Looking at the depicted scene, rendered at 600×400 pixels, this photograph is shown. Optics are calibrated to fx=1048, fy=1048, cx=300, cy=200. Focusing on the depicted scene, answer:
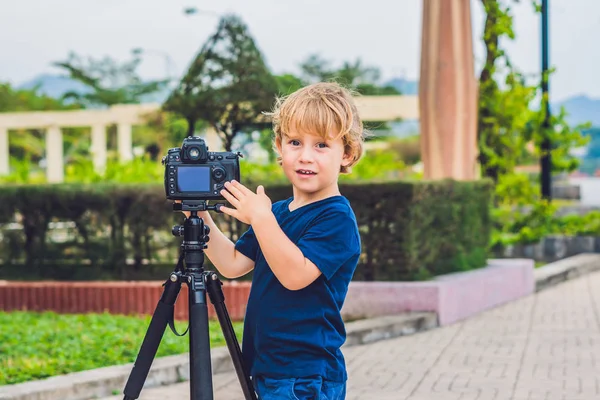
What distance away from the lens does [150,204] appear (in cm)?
941

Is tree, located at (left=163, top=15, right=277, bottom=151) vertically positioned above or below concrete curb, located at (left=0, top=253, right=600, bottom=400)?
above

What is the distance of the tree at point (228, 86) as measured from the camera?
1007cm

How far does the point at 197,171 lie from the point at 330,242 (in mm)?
422

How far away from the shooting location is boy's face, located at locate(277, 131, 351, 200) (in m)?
2.93

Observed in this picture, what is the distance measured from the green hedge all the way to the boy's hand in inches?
248

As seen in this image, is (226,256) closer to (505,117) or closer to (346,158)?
(346,158)

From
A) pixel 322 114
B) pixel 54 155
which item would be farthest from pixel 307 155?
pixel 54 155

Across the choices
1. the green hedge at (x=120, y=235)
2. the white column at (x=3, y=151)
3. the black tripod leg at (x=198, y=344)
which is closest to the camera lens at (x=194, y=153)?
the black tripod leg at (x=198, y=344)

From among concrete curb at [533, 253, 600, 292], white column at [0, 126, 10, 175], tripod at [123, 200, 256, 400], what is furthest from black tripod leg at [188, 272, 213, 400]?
white column at [0, 126, 10, 175]

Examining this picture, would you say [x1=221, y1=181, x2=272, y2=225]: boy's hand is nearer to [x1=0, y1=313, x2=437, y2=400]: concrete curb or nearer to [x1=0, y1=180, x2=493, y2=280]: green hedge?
[x1=0, y1=313, x2=437, y2=400]: concrete curb

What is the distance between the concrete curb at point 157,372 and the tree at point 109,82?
54176mm

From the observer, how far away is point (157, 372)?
6164mm

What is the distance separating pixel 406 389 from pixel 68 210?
4.47m

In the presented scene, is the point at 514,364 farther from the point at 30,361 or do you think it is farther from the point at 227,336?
the point at 227,336
